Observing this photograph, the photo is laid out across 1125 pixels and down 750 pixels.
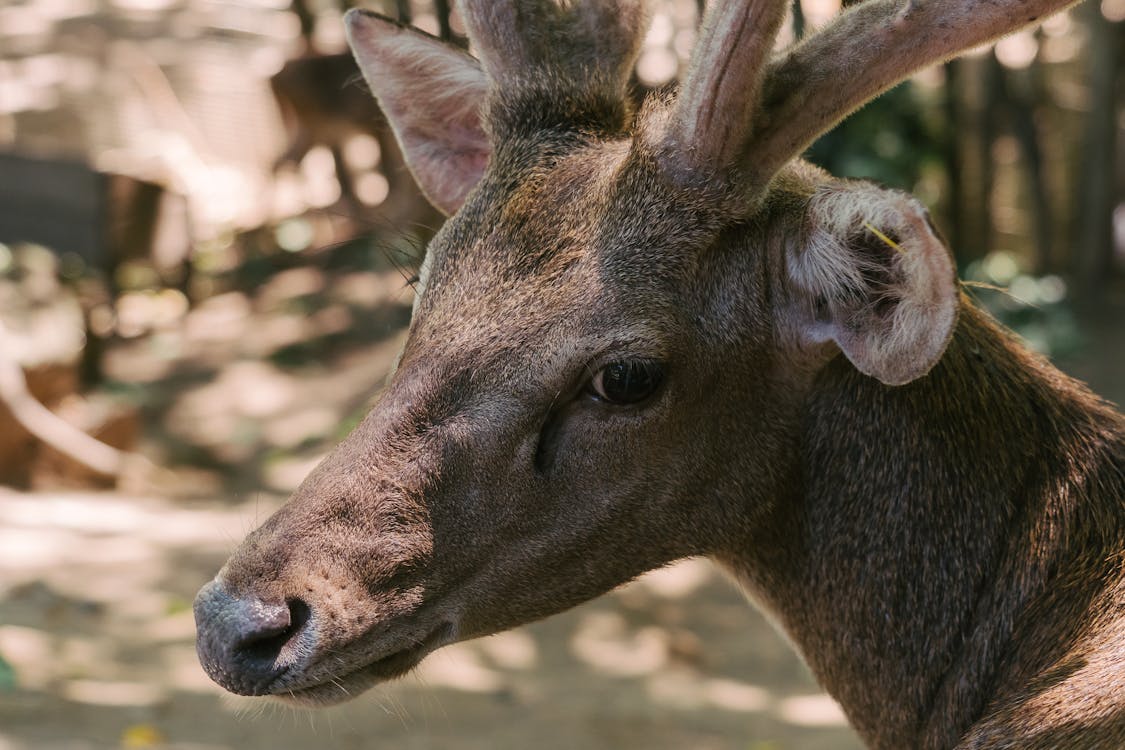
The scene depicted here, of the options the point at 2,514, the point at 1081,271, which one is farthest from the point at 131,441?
the point at 1081,271

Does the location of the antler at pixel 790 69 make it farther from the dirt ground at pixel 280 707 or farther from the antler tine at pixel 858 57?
the dirt ground at pixel 280 707

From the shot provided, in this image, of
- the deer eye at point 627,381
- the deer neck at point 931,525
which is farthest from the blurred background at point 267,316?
the deer neck at point 931,525

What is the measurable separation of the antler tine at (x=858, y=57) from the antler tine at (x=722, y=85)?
0.06m

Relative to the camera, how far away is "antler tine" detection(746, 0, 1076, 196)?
95.1 inches

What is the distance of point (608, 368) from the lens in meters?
2.73

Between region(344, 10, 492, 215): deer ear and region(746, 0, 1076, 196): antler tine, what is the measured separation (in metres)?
0.95

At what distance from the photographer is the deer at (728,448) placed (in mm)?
2588

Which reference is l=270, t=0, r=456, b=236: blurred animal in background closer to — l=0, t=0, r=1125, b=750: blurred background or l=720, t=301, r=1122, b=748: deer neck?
l=0, t=0, r=1125, b=750: blurred background

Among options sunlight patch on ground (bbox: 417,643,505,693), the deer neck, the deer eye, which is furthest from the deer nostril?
sunlight patch on ground (bbox: 417,643,505,693)

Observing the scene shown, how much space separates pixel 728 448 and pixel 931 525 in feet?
1.59

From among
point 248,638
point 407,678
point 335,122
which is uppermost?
point 335,122

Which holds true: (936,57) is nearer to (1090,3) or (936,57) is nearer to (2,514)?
(2,514)

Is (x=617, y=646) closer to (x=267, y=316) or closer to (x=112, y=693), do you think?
(x=112, y=693)

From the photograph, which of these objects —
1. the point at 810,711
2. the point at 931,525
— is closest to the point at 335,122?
the point at 810,711
